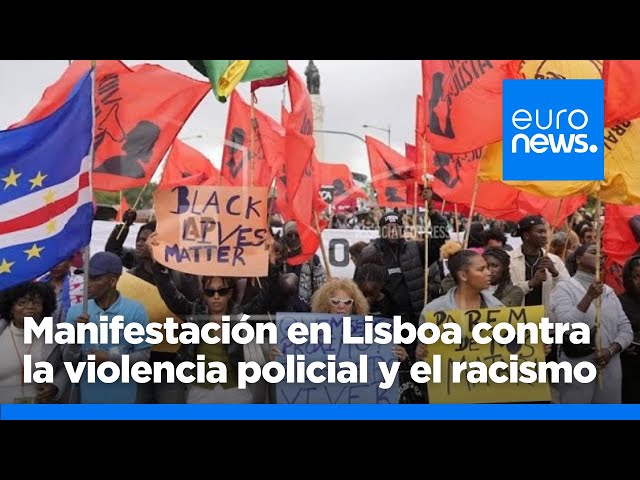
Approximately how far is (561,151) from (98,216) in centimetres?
281

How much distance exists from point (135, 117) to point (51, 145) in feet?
2.95

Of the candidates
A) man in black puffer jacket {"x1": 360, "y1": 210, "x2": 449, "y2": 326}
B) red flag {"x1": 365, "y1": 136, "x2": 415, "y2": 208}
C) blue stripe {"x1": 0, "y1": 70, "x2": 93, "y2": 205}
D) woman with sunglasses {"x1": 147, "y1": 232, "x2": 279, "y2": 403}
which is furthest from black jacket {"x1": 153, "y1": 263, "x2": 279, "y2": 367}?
red flag {"x1": 365, "y1": 136, "x2": 415, "y2": 208}

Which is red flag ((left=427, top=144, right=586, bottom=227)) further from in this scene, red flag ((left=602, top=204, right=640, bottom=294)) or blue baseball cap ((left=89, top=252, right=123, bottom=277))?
blue baseball cap ((left=89, top=252, right=123, bottom=277))

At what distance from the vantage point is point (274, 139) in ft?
19.8

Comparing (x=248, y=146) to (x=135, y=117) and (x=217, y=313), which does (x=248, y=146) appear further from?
(x=217, y=313)

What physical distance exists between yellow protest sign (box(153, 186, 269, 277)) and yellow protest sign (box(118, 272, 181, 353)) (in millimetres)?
164

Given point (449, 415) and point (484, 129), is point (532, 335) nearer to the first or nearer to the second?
point (449, 415)

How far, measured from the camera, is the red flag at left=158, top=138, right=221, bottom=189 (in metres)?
6.38

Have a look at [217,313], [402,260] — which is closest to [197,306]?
[217,313]

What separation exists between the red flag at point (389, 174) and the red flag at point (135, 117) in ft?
3.62

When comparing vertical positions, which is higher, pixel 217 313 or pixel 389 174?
pixel 389 174

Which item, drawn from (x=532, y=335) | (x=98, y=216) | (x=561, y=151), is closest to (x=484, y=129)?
(x=561, y=151)

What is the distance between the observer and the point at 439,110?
219 inches

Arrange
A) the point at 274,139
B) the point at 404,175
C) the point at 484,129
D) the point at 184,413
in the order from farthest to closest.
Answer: the point at 404,175 < the point at 274,139 < the point at 484,129 < the point at 184,413
